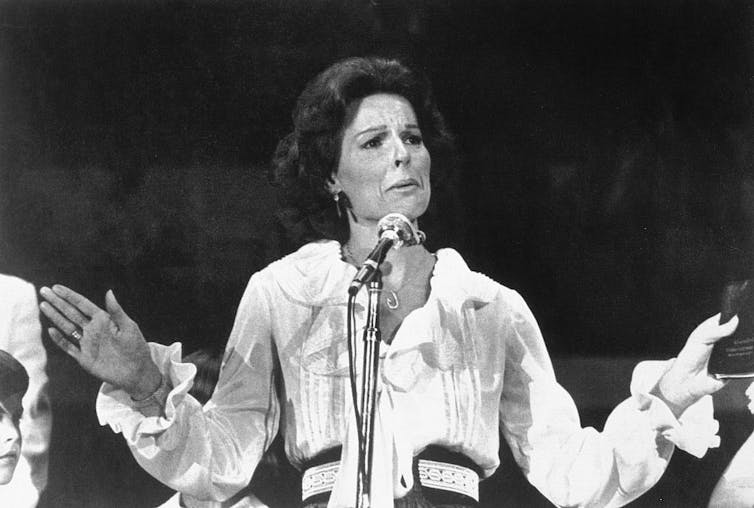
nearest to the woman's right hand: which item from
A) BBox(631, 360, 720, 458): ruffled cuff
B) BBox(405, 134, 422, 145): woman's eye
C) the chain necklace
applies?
the chain necklace

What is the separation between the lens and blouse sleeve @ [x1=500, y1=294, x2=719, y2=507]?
162 inches

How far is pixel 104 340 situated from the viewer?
420cm

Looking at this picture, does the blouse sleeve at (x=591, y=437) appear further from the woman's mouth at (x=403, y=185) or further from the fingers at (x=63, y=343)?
the fingers at (x=63, y=343)

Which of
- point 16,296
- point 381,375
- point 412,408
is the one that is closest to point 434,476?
point 412,408

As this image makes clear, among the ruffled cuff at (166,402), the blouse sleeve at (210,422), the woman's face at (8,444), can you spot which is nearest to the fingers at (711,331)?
the blouse sleeve at (210,422)

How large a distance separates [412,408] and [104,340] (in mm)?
1144

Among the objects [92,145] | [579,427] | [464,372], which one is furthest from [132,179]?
[579,427]

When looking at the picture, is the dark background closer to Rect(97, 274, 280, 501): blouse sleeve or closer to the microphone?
Rect(97, 274, 280, 501): blouse sleeve

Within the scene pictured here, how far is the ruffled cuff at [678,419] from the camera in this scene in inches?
163

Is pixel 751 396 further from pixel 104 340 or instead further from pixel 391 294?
pixel 104 340

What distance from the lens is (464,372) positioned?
4.14 metres

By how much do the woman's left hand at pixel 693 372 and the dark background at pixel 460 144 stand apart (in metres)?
0.05

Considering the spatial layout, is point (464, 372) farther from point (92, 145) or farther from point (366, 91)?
point (92, 145)

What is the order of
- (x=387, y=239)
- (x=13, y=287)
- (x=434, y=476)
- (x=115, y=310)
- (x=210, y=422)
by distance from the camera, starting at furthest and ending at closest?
(x=13, y=287), (x=115, y=310), (x=210, y=422), (x=434, y=476), (x=387, y=239)
